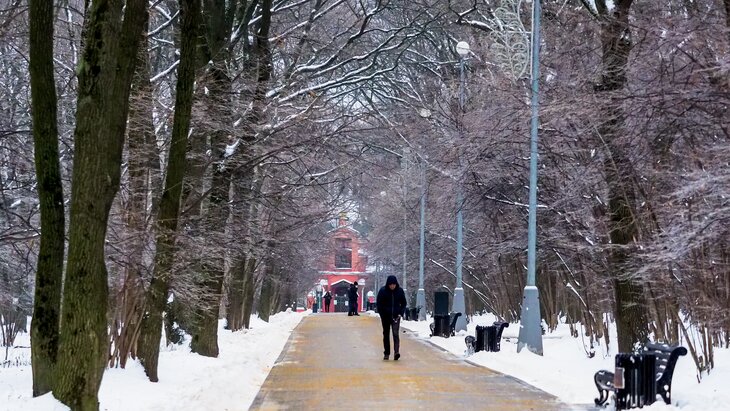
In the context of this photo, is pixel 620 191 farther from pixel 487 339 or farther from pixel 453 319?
pixel 453 319

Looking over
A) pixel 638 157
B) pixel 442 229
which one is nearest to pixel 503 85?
pixel 638 157

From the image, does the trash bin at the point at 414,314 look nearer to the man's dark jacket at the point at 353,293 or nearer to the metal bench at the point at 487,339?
the man's dark jacket at the point at 353,293

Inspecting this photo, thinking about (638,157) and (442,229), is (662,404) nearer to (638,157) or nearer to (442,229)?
(638,157)

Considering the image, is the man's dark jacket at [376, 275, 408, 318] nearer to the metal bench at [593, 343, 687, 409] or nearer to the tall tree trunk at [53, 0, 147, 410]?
the metal bench at [593, 343, 687, 409]

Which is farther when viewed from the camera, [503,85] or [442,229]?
[442,229]

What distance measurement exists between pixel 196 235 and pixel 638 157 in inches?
291

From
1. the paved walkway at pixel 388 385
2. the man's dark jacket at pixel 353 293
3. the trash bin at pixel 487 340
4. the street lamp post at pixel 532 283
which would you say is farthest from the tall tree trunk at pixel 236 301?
→ the man's dark jacket at pixel 353 293

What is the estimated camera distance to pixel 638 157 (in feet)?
47.4

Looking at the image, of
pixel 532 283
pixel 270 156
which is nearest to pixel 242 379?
pixel 270 156

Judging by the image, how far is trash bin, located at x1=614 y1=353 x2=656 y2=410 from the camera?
11.1 m

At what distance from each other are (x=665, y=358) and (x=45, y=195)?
785 cm

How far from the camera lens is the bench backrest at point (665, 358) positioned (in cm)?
1097

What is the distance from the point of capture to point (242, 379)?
50.4 ft

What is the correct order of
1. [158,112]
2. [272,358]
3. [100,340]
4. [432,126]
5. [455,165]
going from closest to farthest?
[100,340]
[158,112]
[272,358]
[455,165]
[432,126]
